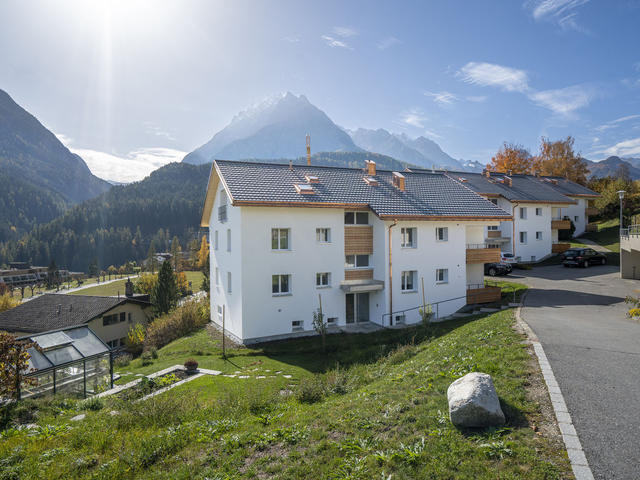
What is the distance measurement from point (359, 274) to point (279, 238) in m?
5.45

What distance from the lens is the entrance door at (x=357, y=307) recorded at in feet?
73.0

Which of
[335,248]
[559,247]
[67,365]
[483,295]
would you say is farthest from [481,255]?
[67,365]

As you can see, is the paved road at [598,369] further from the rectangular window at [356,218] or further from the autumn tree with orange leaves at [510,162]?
the autumn tree with orange leaves at [510,162]

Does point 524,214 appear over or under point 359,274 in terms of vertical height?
over

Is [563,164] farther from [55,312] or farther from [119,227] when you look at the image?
[119,227]

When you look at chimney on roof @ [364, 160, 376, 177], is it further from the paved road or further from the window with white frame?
the window with white frame

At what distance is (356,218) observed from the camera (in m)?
22.6

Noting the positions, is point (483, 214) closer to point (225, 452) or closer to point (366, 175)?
point (366, 175)

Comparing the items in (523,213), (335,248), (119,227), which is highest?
(119,227)

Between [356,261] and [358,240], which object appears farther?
[356,261]

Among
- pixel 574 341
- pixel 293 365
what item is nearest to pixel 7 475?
pixel 293 365

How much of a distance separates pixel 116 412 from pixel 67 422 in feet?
3.34

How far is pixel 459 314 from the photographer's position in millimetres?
22469

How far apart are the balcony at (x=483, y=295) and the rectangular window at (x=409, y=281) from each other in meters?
4.18
